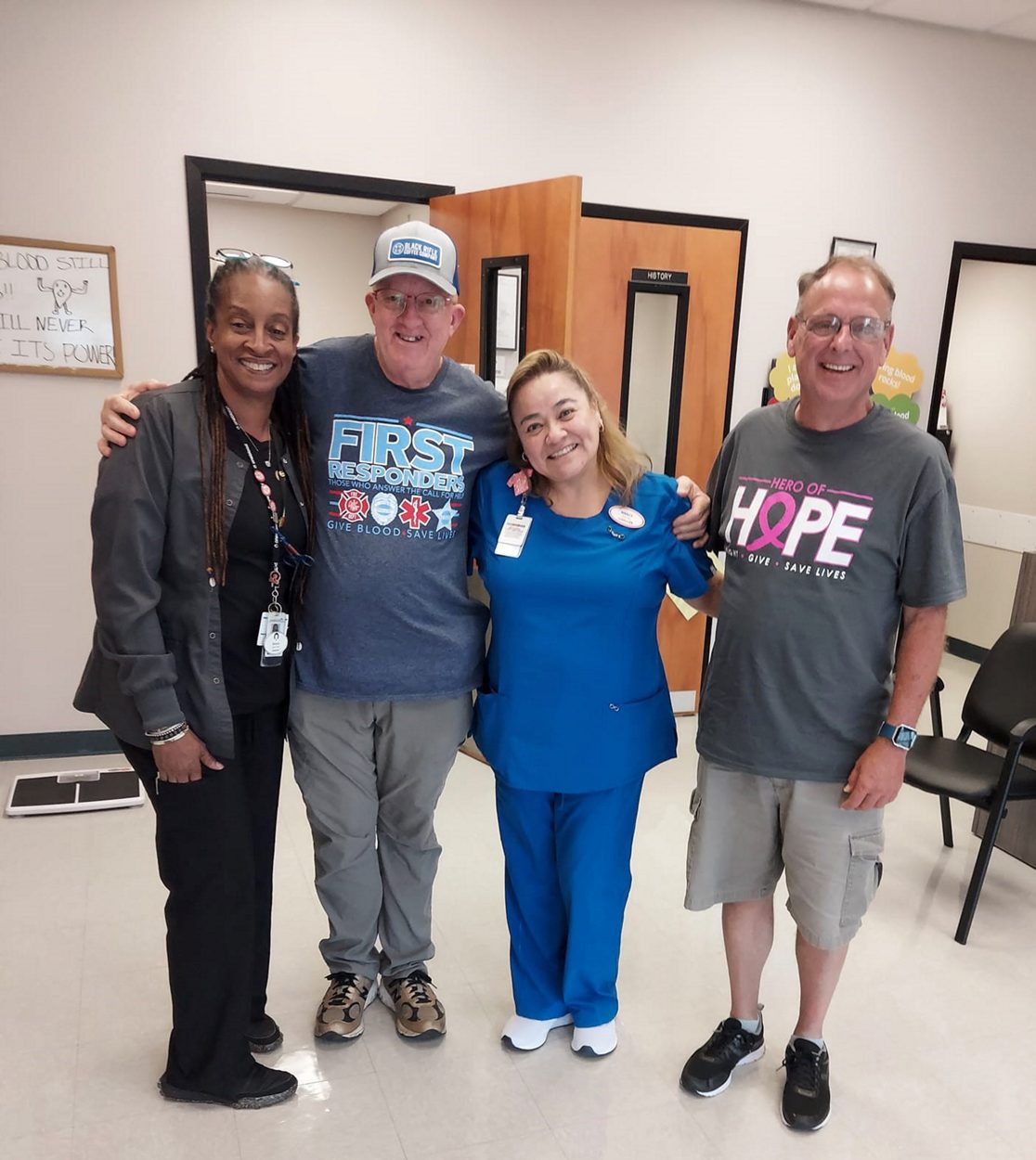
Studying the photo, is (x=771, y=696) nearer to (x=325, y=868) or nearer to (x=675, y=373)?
(x=325, y=868)

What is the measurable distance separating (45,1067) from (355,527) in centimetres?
131

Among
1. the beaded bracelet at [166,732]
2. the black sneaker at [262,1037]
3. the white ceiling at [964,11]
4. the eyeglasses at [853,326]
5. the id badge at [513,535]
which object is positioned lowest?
the black sneaker at [262,1037]

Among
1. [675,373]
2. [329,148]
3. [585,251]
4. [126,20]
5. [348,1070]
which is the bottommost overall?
[348,1070]

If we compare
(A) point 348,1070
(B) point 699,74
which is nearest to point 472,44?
(B) point 699,74

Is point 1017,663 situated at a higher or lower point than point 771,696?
lower

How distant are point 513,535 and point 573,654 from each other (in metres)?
0.26

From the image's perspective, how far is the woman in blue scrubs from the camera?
1742 mm

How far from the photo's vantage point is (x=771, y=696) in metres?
1.72

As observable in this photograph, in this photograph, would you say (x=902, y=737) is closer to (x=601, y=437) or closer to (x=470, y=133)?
(x=601, y=437)

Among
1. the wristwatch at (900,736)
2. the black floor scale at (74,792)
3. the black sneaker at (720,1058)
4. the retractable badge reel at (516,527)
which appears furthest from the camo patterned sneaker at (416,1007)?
the black floor scale at (74,792)

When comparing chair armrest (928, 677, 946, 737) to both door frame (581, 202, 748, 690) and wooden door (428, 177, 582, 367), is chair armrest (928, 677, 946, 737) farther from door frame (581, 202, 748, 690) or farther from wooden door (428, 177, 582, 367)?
wooden door (428, 177, 582, 367)

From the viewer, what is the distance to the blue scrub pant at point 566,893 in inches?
74.4

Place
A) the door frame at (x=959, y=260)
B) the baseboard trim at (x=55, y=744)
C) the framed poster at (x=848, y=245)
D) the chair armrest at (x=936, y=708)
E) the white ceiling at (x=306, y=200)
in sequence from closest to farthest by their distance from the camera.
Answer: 1. the chair armrest at (x=936, y=708)
2. the baseboard trim at (x=55, y=744)
3. the framed poster at (x=848, y=245)
4. the door frame at (x=959, y=260)
5. the white ceiling at (x=306, y=200)

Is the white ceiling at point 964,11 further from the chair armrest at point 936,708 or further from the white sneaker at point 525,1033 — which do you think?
the white sneaker at point 525,1033
